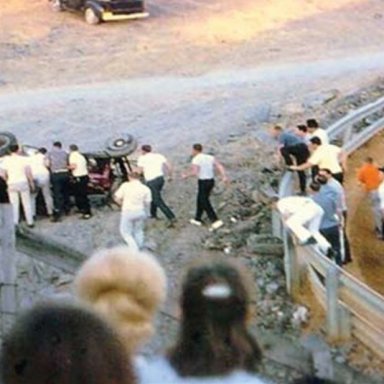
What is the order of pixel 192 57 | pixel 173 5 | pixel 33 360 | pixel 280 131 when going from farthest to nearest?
pixel 173 5 < pixel 192 57 < pixel 280 131 < pixel 33 360

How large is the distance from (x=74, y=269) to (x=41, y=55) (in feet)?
86.9

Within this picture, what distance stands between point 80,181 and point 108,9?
1819 centimetres

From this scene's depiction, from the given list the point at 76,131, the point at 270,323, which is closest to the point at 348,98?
the point at 76,131

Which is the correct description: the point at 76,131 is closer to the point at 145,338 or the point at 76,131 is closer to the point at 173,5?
the point at 173,5

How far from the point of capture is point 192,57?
3416 cm

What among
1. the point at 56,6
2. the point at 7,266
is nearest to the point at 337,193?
the point at 7,266

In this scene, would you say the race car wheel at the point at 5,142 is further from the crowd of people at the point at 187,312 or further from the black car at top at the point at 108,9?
the crowd of people at the point at 187,312

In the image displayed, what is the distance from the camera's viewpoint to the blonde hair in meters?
5.34

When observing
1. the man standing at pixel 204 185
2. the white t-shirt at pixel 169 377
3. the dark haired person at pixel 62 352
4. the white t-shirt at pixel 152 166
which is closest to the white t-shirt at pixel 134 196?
the white t-shirt at pixel 152 166

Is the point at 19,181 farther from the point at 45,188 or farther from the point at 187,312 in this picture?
the point at 187,312

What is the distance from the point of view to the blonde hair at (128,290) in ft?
17.5

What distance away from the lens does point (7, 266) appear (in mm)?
8844

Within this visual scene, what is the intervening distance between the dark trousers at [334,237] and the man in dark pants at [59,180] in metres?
4.47

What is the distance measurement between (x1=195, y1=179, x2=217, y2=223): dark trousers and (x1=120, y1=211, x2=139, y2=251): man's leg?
5.57ft
